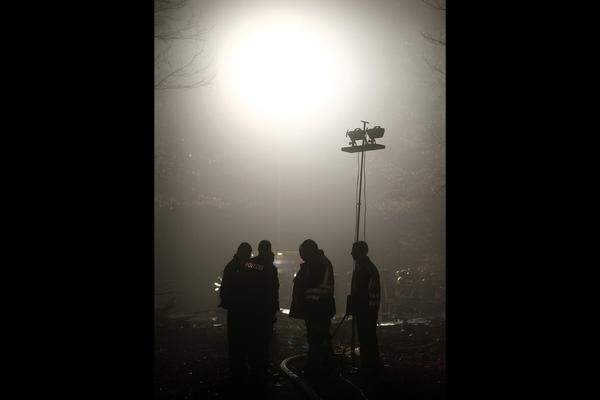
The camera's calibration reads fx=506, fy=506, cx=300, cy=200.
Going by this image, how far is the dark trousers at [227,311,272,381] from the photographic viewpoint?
7.62 meters

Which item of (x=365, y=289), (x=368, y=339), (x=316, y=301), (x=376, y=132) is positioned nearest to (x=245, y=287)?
(x=316, y=301)

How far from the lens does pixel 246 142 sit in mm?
60656

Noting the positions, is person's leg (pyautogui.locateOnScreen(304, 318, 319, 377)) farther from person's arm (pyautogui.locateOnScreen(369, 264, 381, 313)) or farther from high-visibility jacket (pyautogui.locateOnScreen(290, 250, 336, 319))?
person's arm (pyautogui.locateOnScreen(369, 264, 381, 313))

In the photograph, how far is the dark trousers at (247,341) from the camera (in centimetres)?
762

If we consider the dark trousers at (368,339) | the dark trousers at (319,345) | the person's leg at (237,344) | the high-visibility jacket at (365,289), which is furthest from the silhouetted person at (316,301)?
the person's leg at (237,344)

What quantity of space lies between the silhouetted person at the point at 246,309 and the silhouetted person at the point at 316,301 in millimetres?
499

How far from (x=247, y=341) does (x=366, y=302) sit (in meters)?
1.91

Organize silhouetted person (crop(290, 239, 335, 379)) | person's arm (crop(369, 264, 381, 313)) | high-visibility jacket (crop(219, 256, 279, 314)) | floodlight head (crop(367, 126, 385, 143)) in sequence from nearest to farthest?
1. silhouetted person (crop(290, 239, 335, 379))
2. high-visibility jacket (crop(219, 256, 279, 314))
3. person's arm (crop(369, 264, 381, 313))
4. floodlight head (crop(367, 126, 385, 143))

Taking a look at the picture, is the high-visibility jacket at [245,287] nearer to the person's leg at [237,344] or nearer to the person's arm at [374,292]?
the person's leg at [237,344]

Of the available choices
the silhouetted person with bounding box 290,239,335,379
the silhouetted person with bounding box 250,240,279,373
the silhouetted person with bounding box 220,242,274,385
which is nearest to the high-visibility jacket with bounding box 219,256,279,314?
the silhouetted person with bounding box 220,242,274,385

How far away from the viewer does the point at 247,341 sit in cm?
771
